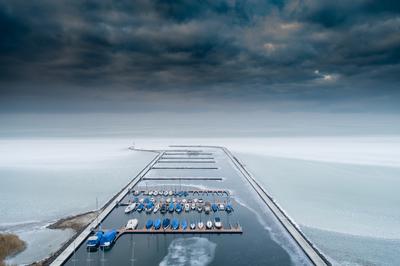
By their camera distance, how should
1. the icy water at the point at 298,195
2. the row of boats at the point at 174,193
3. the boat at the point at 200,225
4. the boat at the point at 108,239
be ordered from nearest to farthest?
the boat at the point at 108,239 → the icy water at the point at 298,195 → the boat at the point at 200,225 → the row of boats at the point at 174,193

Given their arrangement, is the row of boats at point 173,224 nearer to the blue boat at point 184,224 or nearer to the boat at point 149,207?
the blue boat at point 184,224

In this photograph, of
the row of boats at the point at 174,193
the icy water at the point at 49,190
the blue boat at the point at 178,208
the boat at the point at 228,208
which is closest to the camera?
the icy water at the point at 49,190

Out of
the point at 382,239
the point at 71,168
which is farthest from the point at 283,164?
the point at 71,168

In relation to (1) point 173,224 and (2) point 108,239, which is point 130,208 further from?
(2) point 108,239

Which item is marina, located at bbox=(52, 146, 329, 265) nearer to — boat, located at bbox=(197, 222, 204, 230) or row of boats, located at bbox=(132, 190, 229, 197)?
row of boats, located at bbox=(132, 190, 229, 197)

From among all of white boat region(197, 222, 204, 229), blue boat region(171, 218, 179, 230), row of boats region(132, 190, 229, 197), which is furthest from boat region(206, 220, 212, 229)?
row of boats region(132, 190, 229, 197)

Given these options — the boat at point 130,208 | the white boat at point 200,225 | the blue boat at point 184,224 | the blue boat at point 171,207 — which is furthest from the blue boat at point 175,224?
the boat at point 130,208

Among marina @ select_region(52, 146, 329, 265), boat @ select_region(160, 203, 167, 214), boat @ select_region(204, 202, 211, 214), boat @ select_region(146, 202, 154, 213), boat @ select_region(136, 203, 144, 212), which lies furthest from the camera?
boat @ select_region(136, 203, 144, 212)
